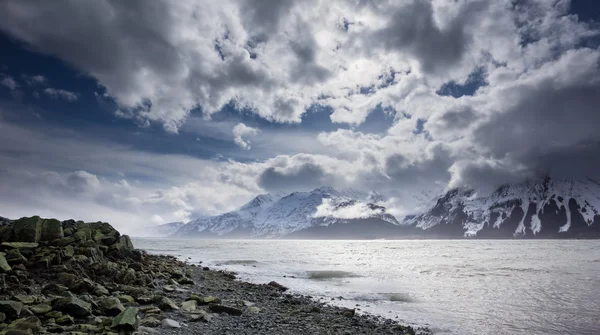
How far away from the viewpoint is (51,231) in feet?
82.2

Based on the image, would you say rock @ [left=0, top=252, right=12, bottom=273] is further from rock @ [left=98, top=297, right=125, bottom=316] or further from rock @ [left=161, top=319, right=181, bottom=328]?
rock @ [left=161, top=319, right=181, bottom=328]

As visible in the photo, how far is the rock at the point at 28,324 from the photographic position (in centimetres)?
1095

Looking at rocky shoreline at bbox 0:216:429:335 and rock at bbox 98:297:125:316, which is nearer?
rocky shoreline at bbox 0:216:429:335

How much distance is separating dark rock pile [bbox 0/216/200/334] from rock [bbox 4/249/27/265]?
0.04 metres

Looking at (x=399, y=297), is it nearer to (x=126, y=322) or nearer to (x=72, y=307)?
(x=126, y=322)

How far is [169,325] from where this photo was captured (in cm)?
1412

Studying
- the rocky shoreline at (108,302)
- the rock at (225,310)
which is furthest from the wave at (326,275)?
the rock at (225,310)

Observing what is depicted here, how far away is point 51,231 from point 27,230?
1798mm

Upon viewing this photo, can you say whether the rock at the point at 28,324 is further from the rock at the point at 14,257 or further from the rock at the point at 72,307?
the rock at the point at 14,257

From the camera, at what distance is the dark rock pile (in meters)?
12.2

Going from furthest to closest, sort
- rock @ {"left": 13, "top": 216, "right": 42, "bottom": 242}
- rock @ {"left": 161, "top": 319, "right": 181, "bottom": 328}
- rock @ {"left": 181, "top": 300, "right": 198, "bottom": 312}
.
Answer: rock @ {"left": 13, "top": 216, "right": 42, "bottom": 242} < rock @ {"left": 181, "top": 300, "right": 198, "bottom": 312} < rock @ {"left": 161, "top": 319, "right": 181, "bottom": 328}

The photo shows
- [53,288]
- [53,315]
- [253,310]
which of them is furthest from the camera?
[253,310]

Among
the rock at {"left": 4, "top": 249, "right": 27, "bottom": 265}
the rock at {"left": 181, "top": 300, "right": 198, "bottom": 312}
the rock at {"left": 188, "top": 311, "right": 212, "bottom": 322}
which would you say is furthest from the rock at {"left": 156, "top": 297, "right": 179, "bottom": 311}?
the rock at {"left": 4, "top": 249, "right": 27, "bottom": 265}

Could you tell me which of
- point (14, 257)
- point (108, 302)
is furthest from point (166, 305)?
point (14, 257)
